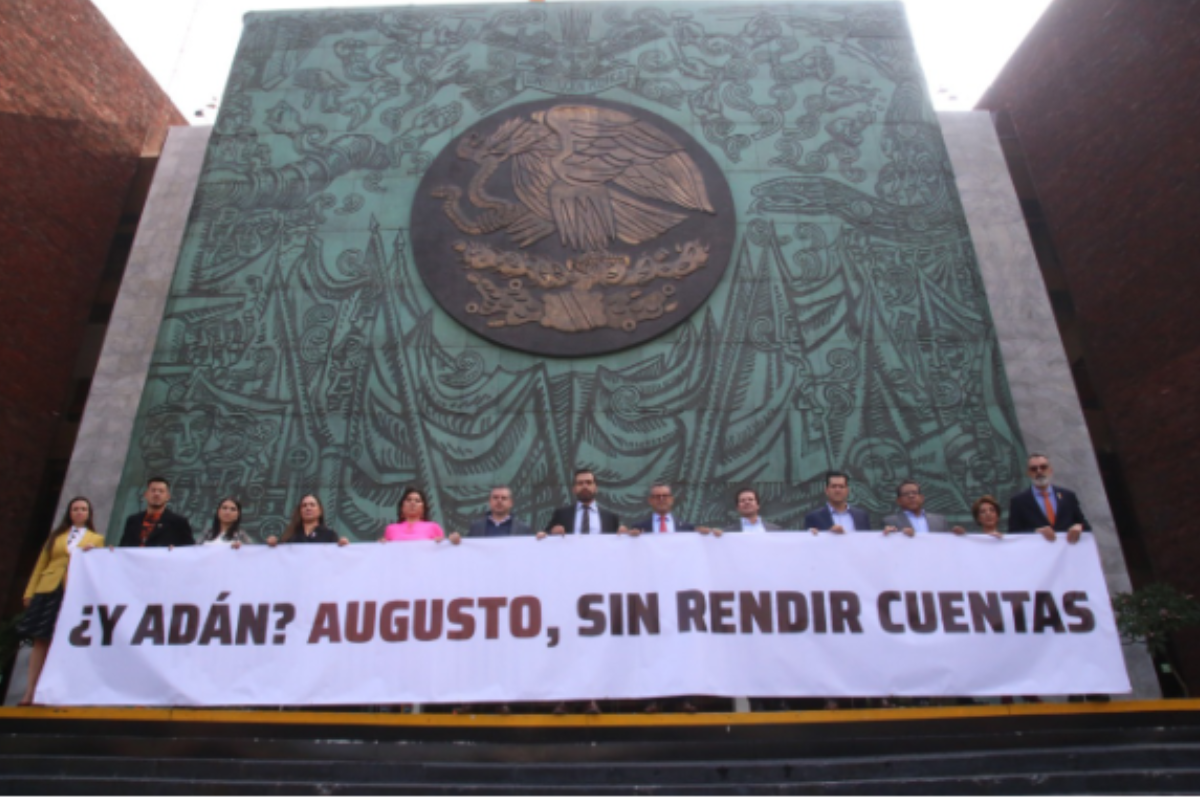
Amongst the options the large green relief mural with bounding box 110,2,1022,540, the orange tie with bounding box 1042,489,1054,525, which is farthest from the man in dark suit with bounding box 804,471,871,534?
the large green relief mural with bounding box 110,2,1022,540

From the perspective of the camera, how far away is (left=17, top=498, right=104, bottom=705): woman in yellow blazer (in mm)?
6336

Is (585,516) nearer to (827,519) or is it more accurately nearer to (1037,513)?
(827,519)

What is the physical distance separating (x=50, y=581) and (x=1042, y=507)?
24.5 ft

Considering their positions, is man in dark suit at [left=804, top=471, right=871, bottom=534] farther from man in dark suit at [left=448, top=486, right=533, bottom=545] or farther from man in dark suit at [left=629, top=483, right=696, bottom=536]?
man in dark suit at [left=448, top=486, right=533, bottom=545]

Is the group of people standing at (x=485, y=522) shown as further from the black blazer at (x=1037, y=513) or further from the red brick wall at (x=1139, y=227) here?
the red brick wall at (x=1139, y=227)

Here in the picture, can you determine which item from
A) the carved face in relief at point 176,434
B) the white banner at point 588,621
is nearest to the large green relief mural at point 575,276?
the carved face in relief at point 176,434

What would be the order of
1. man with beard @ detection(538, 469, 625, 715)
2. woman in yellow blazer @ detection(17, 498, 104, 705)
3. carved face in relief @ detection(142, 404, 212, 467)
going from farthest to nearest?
carved face in relief @ detection(142, 404, 212, 467), man with beard @ detection(538, 469, 625, 715), woman in yellow blazer @ detection(17, 498, 104, 705)

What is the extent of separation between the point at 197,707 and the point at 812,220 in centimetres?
878

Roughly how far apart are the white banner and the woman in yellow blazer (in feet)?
1.85

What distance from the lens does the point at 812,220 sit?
37.0 ft

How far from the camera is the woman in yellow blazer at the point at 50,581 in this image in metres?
6.34

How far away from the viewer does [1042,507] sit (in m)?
6.85

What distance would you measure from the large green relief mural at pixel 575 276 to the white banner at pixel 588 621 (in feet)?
12.4

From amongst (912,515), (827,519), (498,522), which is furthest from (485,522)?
(912,515)
